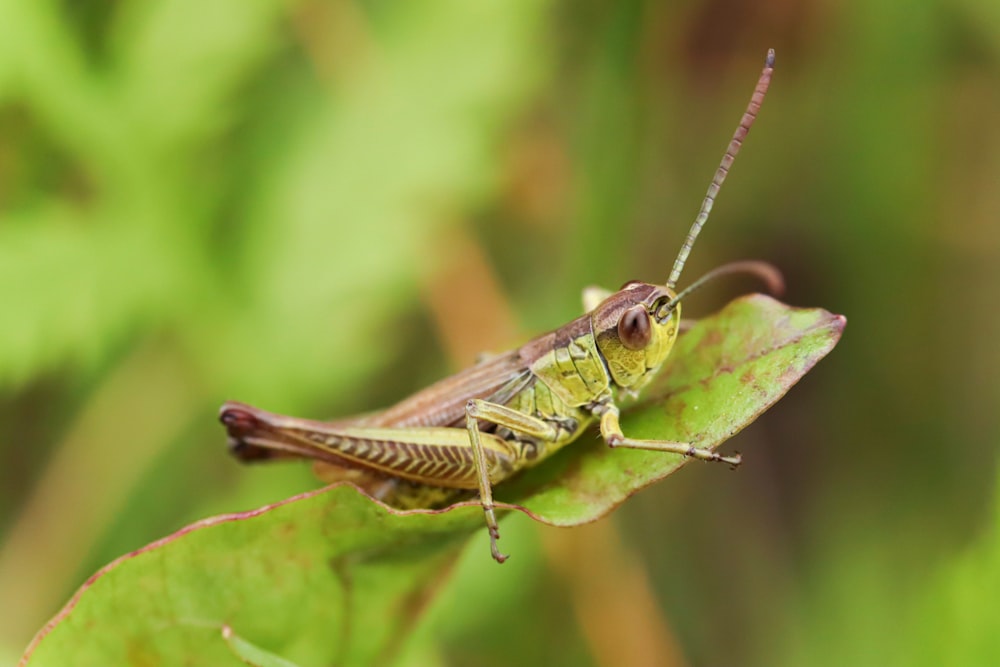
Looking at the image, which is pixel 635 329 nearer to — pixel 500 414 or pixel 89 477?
pixel 500 414

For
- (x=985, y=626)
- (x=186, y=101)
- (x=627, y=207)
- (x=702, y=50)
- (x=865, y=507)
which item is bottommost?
(x=865, y=507)

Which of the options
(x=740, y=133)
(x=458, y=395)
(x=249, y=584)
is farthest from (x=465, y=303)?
(x=249, y=584)

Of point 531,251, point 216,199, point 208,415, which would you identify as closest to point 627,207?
point 531,251

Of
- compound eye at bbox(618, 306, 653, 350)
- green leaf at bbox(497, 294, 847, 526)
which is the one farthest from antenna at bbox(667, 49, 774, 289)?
green leaf at bbox(497, 294, 847, 526)

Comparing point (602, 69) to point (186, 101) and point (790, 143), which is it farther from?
point (186, 101)

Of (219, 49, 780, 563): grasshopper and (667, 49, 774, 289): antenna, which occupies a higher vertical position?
(667, 49, 774, 289): antenna

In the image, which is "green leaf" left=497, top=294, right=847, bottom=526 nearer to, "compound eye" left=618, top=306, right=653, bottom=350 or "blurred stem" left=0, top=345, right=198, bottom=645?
"compound eye" left=618, top=306, right=653, bottom=350
